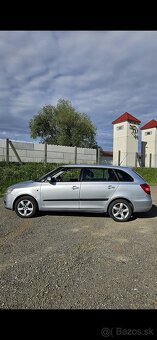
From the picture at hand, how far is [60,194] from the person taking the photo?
6059 millimetres

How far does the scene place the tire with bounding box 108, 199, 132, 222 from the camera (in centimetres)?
601

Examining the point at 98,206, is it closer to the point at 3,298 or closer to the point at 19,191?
the point at 19,191

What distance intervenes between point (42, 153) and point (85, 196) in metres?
7.56

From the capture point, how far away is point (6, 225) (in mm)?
5336

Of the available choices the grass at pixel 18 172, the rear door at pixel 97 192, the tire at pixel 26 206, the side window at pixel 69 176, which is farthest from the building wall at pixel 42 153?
the rear door at pixel 97 192

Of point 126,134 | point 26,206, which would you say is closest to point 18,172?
point 26,206

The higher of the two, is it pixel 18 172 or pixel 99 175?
pixel 18 172

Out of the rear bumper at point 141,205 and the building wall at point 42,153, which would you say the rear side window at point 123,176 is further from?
the building wall at point 42,153

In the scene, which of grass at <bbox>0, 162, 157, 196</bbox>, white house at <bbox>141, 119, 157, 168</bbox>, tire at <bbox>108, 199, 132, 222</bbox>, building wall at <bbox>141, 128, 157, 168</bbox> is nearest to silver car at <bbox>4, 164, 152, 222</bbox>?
tire at <bbox>108, 199, 132, 222</bbox>

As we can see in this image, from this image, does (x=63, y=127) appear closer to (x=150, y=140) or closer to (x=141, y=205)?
(x=150, y=140)

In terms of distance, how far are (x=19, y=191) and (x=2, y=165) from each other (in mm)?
5233

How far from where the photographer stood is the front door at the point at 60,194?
6.05 meters

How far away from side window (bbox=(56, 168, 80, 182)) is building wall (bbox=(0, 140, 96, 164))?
5911mm

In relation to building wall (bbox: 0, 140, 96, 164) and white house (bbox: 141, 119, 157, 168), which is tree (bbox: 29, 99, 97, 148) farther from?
building wall (bbox: 0, 140, 96, 164)
